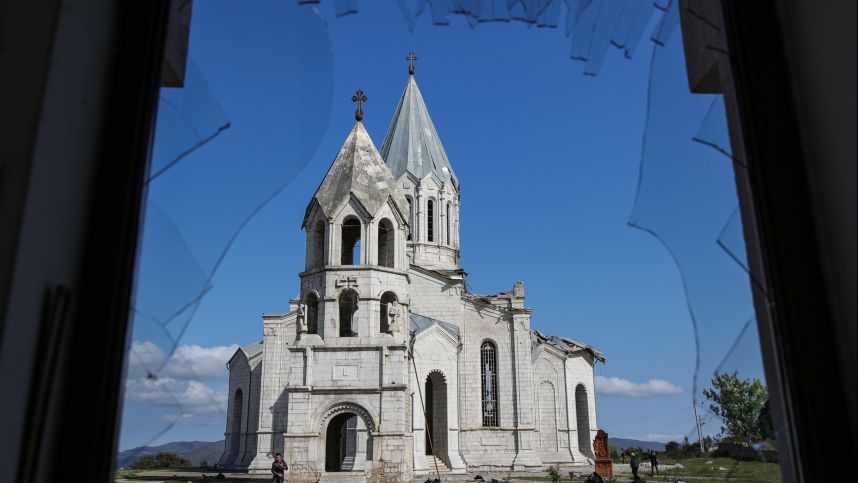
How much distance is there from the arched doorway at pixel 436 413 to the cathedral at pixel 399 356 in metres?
0.05

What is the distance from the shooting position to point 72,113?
7.57ft

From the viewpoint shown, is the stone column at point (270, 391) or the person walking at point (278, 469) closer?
the person walking at point (278, 469)

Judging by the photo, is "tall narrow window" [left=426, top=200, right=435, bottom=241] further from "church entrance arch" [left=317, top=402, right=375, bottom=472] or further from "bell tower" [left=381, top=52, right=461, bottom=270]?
"church entrance arch" [left=317, top=402, right=375, bottom=472]

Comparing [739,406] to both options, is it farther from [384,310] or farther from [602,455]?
[384,310]

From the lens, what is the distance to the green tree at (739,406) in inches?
126

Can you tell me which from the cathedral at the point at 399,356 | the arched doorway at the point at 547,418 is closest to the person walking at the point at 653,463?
the cathedral at the point at 399,356

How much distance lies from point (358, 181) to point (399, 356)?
18.1 feet

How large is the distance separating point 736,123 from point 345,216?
18.7 meters

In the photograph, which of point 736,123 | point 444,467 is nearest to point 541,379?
point 444,467

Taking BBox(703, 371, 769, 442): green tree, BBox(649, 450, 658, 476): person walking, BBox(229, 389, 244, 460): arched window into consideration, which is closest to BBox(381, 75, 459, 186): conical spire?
BBox(229, 389, 244, 460): arched window

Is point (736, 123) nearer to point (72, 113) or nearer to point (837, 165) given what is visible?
point (837, 165)

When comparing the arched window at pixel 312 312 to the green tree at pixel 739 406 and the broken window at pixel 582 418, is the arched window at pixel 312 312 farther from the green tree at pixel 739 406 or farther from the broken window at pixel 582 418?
the green tree at pixel 739 406

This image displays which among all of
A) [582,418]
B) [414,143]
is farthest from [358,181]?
[582,418]

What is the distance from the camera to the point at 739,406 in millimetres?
4137
